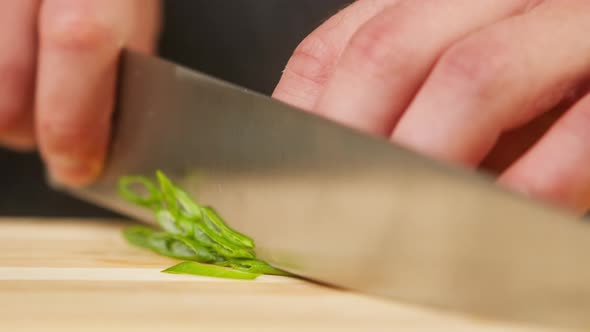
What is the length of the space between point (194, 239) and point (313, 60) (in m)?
0.26

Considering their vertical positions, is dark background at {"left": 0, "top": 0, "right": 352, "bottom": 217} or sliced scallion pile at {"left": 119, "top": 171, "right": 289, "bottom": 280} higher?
dark background at {"left": 0, "top": 0, "right": 352, "bottom": 217}

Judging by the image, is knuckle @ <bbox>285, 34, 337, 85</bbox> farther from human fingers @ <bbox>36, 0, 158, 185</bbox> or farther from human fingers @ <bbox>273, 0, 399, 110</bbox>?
human fingers @ <bbox>36, 0, 158, 185</bbox>

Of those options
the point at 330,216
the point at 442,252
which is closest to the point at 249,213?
the point at 330,216

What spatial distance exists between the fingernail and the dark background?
0.29 m

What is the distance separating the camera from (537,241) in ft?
1.92

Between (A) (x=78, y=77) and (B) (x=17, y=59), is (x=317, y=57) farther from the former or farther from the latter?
(B) (x=17, y=59)

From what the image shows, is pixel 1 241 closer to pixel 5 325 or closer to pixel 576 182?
pixel 5 325

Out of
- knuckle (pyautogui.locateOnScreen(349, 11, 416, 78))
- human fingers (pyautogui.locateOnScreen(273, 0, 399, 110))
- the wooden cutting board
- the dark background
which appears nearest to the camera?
the wooden cutting board

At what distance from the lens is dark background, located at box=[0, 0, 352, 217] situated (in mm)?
964

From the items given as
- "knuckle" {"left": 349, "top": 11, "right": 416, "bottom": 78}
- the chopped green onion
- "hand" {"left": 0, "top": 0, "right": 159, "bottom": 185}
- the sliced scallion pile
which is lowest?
the chopped green onion

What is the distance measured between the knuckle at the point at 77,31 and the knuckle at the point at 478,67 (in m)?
0.55

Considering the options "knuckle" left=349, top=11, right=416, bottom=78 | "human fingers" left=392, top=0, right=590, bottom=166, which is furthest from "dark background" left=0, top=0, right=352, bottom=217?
"human fingers" left=392, top=0, right=590, bottom=166

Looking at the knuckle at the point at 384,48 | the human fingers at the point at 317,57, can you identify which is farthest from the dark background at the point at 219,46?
the knuckle at the point at 384,48

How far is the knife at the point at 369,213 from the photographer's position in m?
0.59
